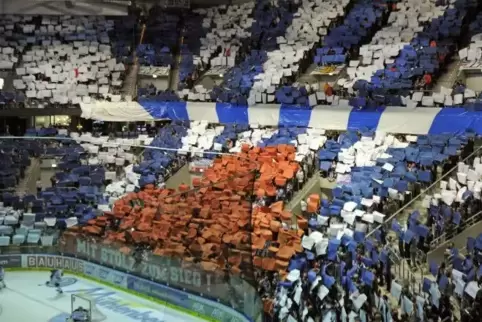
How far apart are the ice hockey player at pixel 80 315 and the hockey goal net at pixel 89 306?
3cm

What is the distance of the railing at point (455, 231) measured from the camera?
10680mm

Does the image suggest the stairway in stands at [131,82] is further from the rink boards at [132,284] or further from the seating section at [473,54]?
the rink boards at [132,284]

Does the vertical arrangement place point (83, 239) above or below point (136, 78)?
below

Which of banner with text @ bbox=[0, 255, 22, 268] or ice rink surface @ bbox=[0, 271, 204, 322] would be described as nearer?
ice rink surface @ bbox=[0, 271, 204, 322]

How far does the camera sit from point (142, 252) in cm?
825

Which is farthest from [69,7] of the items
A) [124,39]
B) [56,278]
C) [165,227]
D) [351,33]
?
[165,227]

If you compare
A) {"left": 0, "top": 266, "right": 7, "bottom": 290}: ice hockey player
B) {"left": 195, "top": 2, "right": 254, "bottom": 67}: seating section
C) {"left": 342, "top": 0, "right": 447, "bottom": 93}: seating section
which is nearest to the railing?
{"left": 0, "top": 266, "right": 7, "bottom": 290}: ice hockey player

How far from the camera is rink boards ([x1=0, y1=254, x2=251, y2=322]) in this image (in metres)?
7.55

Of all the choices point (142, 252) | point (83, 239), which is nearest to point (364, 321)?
point (142, 252)

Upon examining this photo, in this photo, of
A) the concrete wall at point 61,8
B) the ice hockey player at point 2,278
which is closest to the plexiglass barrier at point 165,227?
the ice hockey player at point 2,278

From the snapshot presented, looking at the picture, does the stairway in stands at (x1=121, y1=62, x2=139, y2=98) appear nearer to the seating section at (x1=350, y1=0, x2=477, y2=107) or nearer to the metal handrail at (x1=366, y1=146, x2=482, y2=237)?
the seating section at (x1=350, y1=0, x2=477, y2=107)

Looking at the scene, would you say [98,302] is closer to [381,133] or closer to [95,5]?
[381,133]

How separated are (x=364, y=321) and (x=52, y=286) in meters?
3.87

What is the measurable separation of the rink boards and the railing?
4448mm
